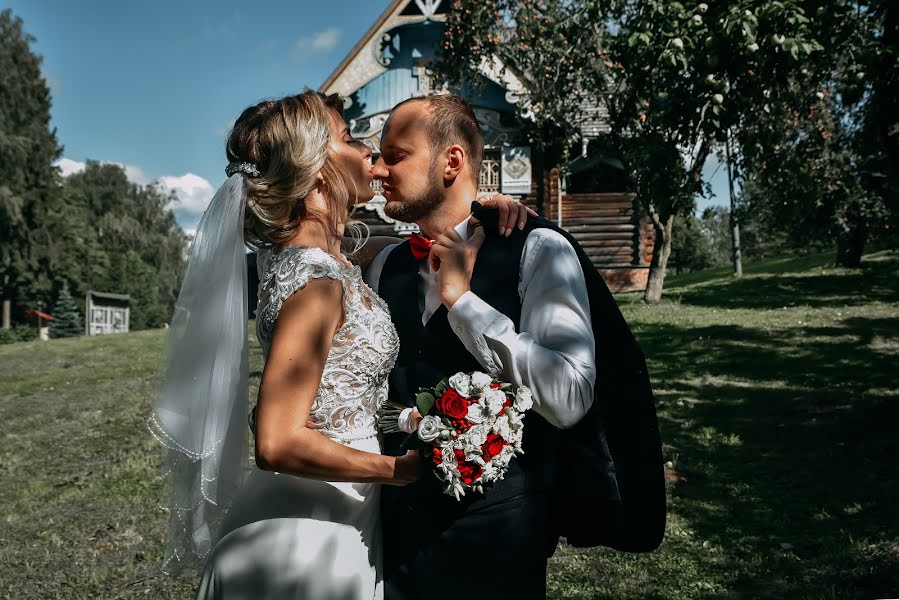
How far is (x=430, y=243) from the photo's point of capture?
277cm

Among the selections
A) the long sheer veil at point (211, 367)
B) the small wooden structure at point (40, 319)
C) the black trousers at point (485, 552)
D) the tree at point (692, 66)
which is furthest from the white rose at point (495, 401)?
the small wooden structure at point (40, 319)


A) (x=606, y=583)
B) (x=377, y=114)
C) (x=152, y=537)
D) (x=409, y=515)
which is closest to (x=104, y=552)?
(x=152, y=537)

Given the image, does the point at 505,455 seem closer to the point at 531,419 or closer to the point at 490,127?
A: the point at 531,419

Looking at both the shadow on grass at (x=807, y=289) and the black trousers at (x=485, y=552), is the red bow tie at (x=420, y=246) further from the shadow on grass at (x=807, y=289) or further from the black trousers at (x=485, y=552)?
the shadow on grass at (x=807, y=289)

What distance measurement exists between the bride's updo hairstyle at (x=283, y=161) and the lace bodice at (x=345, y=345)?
15cm

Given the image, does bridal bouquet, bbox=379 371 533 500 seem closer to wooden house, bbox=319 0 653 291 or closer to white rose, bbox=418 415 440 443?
white rose, bbox=418 415 440 443

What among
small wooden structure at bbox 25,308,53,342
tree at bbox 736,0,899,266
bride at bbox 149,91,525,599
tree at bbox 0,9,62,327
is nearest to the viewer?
bride at bbox 149,91,525,599

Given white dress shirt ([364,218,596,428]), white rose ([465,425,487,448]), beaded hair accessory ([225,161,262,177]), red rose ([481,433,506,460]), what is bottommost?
red rose ([481,433,506,460])

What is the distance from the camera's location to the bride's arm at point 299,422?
215cm

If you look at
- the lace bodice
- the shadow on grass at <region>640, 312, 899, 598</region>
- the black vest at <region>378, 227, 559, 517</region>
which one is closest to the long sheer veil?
the lace bodice

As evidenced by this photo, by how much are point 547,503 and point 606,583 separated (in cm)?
327

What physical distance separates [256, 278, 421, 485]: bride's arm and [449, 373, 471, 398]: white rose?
0.80 feet

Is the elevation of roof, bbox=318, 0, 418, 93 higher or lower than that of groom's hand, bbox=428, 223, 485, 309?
higher

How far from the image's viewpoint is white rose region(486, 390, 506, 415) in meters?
2.18
